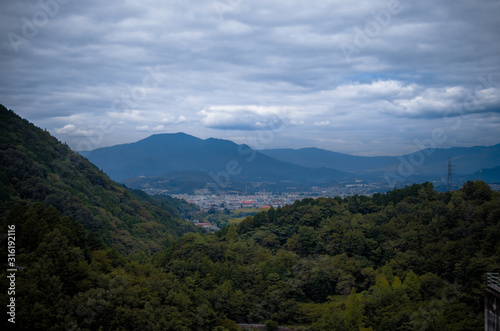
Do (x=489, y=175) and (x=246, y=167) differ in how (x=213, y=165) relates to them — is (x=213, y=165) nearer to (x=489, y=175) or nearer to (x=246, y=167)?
(x=246, y=167)

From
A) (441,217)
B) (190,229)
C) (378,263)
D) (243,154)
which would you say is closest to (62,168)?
(190,229)

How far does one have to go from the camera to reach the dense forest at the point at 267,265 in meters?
16.0

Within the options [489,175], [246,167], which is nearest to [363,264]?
[489,175]

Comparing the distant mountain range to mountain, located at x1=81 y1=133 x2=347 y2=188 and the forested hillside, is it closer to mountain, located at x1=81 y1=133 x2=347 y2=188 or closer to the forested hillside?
mountain, located at x1=81 y1=133 x2=347 y2=188

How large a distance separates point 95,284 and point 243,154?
150422 mm

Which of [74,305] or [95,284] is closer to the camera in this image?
[74,305]

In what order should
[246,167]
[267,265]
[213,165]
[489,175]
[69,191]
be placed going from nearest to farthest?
[267,265], [69,191], [489,175], [246,167], [213,165]

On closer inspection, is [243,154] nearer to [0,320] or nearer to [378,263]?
[378,263]

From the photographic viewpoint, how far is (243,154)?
16688cm

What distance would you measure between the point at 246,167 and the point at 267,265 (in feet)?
434

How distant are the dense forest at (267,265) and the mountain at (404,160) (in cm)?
964

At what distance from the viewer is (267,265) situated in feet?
85.1

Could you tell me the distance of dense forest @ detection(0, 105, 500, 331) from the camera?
16031mm

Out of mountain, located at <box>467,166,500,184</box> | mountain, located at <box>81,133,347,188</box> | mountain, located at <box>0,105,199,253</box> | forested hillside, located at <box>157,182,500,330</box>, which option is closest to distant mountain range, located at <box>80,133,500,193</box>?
mountain, located at <box>81,133,347,188</box>
